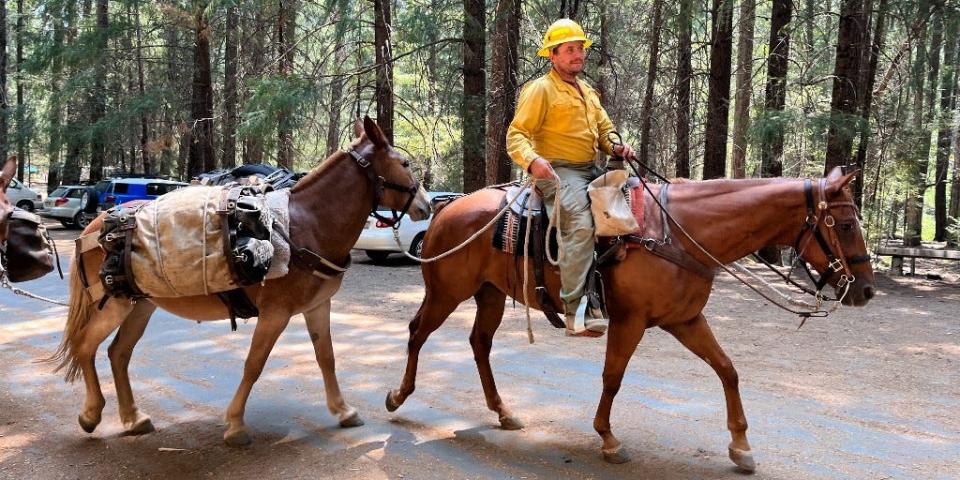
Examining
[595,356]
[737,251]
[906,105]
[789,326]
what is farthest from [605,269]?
[906,105]

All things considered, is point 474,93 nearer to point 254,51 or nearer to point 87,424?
point 254,51

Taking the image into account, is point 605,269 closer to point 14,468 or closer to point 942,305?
point 14,468

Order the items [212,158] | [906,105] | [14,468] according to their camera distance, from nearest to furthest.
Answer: [14,468] < [906,105] < [212,158]

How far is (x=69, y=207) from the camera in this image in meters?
24.4

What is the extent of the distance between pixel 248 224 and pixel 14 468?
6.80ft

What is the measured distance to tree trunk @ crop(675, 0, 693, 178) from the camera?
45.4 feet

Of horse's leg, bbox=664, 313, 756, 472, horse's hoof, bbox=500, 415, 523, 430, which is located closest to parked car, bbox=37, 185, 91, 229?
horse's hoof, bbox=500, 415, 523, 430

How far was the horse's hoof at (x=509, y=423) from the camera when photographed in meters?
5.40

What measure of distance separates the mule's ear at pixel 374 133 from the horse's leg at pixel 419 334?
4.08ft

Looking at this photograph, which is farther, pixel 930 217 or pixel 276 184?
pixel 930 217

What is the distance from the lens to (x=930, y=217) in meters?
42.9

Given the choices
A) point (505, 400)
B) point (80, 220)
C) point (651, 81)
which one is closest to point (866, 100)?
point (651, 81)

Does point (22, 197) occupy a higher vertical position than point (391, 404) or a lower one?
higher

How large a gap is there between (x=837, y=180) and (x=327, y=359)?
145 inches
